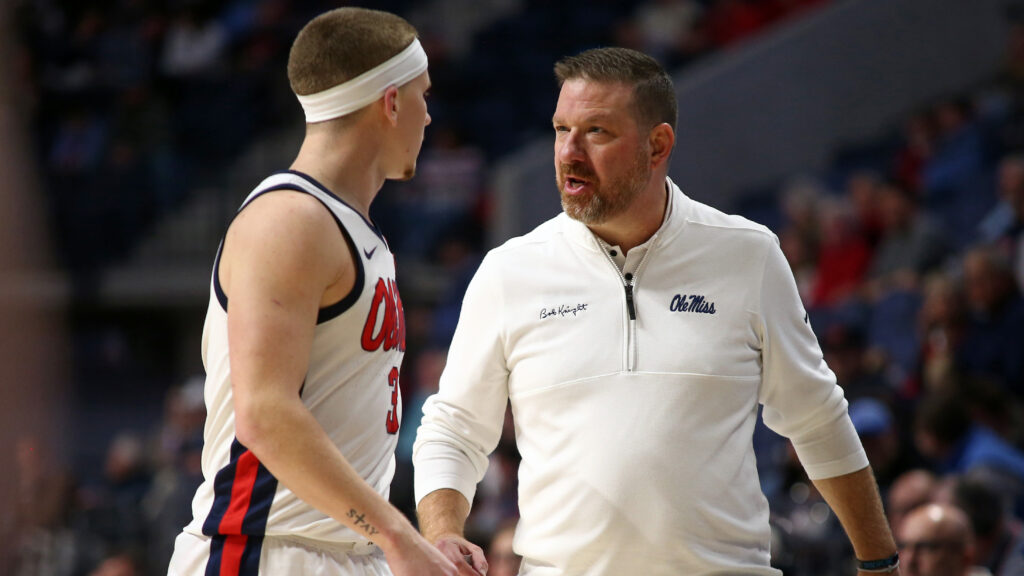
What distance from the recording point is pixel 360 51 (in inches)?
108

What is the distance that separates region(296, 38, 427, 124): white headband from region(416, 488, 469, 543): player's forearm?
1029 millimetres

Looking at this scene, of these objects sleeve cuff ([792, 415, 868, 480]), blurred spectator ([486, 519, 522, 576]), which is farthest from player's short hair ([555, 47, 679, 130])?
blurred spectator ([486, 519, 522, 576])

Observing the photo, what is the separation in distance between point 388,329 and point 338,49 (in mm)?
619

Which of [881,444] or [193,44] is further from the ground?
[881,444]

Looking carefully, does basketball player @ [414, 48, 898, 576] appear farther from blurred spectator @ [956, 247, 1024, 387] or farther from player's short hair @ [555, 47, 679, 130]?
blurred spectator @ [956, 247, 1024, 387]

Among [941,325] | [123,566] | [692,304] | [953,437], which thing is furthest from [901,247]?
[692,304]

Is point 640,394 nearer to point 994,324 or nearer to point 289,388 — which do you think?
point 289,388

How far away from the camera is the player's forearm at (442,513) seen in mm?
3168

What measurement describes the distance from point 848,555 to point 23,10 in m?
12.2

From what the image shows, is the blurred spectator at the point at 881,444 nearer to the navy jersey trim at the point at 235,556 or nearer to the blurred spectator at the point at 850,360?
the blurred spectator at the point at 850,360

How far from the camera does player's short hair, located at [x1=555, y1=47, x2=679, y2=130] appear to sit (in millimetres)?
3246

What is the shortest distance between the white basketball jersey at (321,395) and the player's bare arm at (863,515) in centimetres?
126

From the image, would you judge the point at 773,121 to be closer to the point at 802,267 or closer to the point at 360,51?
the point at 802,267

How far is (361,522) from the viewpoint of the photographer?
2.43m
